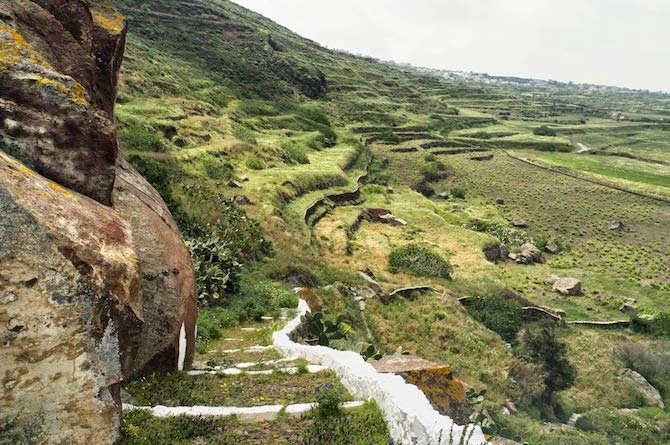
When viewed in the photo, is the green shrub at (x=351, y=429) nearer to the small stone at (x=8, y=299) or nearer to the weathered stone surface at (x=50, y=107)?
the small stone at (x=8, y=299)

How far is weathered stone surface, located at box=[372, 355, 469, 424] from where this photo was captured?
8.48 meters

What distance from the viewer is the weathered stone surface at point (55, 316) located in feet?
15.8

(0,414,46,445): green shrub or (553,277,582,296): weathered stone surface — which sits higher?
(0,414,46,445): green shrub

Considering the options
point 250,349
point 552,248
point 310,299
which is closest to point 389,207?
point 552,248

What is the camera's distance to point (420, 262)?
39.3 m

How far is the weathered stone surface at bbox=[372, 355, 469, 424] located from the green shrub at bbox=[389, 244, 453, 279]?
29.1 m

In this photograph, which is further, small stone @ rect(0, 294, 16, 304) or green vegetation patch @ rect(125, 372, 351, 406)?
green vegetation patch @ rect(125, 372, 351, 406)

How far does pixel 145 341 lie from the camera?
26.5ft

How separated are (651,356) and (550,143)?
3908 inches

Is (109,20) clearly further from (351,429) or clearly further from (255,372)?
(351,429)

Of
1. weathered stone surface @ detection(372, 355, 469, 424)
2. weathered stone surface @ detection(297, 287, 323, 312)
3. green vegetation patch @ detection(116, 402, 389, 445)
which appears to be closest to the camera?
green vegetation patch @ detection(116, 402, 389, 445)

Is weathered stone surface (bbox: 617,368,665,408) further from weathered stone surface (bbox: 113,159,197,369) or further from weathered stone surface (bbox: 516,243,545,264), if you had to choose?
weathered stone surface (bbox: 113,159,197,369)

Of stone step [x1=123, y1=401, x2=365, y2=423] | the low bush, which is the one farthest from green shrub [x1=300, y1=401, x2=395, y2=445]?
the low bush

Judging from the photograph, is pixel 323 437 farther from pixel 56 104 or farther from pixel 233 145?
pixel 233 145
